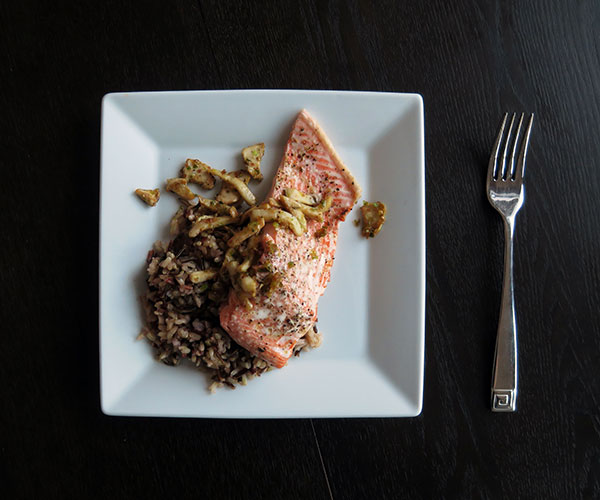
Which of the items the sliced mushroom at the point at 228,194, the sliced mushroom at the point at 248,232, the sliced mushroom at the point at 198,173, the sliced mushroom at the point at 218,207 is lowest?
the sliced mushroom at the point at 248,232

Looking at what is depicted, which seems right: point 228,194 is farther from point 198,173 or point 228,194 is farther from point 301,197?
point 301,197

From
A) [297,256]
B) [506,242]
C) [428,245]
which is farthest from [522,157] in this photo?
[297,256]

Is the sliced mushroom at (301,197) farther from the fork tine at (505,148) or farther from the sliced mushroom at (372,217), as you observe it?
the fork tine at (505,148)

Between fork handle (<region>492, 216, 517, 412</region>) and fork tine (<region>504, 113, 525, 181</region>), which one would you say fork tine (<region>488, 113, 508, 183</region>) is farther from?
fork handle (<region>492, 216, 517, 412</region>)

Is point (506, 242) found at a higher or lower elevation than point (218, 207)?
lower

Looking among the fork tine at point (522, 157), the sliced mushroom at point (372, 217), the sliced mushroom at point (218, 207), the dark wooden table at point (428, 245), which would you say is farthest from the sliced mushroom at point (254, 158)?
the fork tine at point (522, 157)

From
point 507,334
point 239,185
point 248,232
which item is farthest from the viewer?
point 507,334
